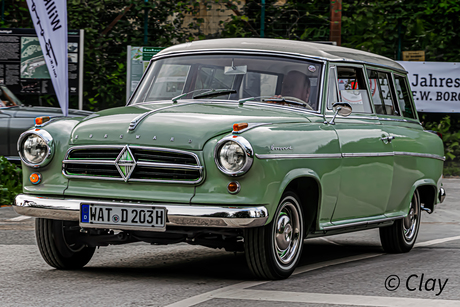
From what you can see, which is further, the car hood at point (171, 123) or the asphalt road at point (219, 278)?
the car hood at point (171, 123)

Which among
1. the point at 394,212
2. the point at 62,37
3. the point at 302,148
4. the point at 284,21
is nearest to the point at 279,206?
the point at 302,148

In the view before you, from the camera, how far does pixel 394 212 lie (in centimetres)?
777

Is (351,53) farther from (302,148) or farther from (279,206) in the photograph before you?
(279,206)

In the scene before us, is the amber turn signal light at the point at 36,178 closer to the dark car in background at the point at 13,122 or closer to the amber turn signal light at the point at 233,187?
the amber turn signal light at the point at 233,187

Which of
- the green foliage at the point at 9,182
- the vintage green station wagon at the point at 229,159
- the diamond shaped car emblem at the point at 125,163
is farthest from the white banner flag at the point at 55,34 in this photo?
the diamond shaped car emblem at the point at 125,163

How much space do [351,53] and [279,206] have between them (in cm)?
238

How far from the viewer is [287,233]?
6.09 metres

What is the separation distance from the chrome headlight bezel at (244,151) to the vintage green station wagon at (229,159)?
0.01 metres

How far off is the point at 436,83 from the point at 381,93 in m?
8.81

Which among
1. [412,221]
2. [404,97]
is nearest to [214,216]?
[412,221]

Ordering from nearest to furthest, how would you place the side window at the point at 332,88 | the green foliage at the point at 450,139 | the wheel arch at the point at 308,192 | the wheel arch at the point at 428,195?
1. the wheel arch at the point at 308,192
2. the side window at the point at 332,88
3. the wheel arch at the point at 428,195
4. the green foliage at the point at 450,139

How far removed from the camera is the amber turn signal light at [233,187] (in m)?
5.48

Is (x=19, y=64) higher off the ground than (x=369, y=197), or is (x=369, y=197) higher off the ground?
(x=19, y=64)

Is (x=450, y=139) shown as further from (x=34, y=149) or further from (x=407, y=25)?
(x=34, y=149)
